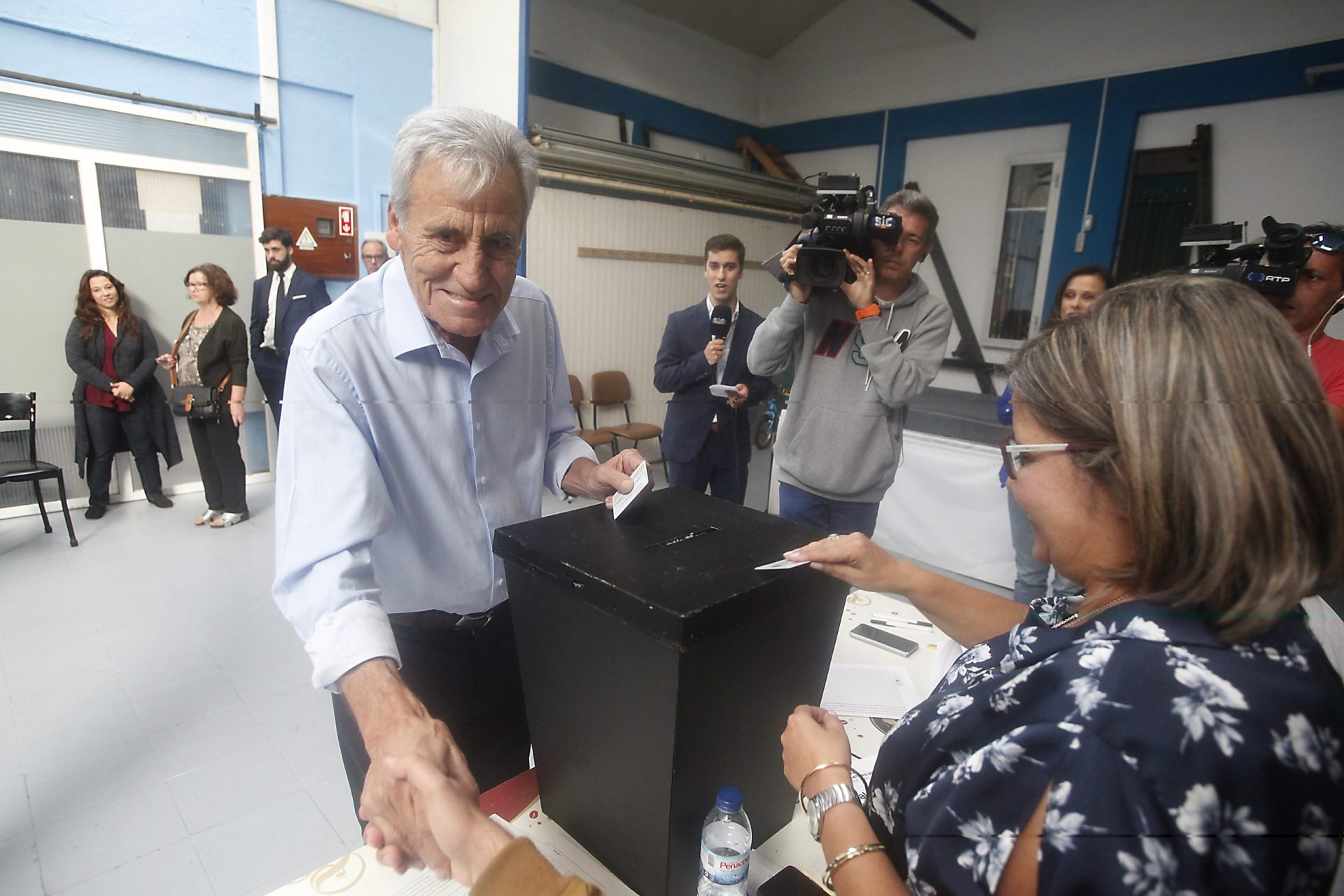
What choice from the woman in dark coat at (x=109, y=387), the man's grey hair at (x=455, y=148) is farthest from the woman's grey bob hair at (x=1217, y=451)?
the woman in dark coat at (x=109, y=387)

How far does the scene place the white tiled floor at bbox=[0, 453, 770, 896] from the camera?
176 centimetres

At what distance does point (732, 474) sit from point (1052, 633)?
2.74 m

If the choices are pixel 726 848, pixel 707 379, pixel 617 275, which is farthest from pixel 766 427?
pixel 726 848

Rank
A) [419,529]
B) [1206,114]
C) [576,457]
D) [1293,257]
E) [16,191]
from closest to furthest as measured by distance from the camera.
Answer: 1. [419,529]
2. [576,457]
3. [1293,257]
4. [16,191]
5. [1206,114]

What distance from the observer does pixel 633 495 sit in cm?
99

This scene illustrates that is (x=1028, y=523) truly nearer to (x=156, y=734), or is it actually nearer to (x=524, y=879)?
(x=524, y=879)

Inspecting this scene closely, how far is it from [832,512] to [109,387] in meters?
4.13

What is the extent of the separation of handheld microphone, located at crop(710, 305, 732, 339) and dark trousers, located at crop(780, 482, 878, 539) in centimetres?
117

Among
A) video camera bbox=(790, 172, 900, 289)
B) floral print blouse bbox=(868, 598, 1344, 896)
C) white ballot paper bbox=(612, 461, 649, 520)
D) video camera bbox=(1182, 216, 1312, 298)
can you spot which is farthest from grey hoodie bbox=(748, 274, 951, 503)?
floral print blouse bbox=(868, 598, 1344, 896)

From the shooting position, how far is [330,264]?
4.78 meters

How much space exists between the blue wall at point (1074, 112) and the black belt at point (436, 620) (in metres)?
5.45

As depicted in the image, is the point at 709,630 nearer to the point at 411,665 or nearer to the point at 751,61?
the point at 411,665

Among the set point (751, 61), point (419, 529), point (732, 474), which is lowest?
point (732, 474)

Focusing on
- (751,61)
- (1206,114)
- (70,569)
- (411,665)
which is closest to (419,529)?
(411,665)
